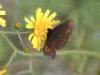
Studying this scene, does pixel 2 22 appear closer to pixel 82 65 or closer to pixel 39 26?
pixel 39 26

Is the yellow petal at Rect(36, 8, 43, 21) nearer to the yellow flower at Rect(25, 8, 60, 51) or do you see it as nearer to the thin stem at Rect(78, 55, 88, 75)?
the yellow flower at Rect(25, 8, 60, 51)

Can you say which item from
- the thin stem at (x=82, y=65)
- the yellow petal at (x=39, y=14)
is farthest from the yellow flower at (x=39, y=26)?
the thin stem at (x=82, y=65)

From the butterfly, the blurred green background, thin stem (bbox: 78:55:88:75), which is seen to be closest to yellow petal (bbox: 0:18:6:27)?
the blurred green background

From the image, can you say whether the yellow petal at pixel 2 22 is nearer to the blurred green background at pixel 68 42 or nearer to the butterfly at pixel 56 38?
the blurred green background at pixel 68 42

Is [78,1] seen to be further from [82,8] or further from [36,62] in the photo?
[36,62]

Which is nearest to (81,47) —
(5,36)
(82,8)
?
(82,8)

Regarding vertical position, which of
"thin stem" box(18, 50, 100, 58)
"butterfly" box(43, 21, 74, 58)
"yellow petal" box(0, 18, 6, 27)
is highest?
"yellow petal" box(0, 18, 6, 27)
